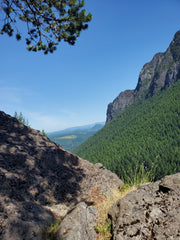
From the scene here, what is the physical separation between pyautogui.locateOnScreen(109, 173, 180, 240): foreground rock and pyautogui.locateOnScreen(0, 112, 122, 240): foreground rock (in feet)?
5.48

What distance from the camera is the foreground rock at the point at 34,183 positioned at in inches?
113

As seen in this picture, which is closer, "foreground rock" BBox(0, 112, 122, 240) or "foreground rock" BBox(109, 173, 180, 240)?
"foreground rock" BBox(109, 173, 180, 240)

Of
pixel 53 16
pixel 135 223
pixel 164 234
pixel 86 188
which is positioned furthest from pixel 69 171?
pixel 53 16

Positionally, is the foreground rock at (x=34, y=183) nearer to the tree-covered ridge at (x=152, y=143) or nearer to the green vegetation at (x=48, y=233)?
the green vegetation at (x=48, y=233)

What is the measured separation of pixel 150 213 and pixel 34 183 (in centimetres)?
360

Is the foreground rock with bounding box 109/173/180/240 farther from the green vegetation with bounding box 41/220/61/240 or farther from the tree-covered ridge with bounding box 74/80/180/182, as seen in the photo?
the tree-covered ridge with bounding box 74/80/180/182

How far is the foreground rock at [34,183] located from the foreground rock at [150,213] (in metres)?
1.67

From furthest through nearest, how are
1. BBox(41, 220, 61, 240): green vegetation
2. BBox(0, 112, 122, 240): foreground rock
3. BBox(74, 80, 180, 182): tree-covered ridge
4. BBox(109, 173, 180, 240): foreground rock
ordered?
1. BBox(74, 80, 180, 182): tree-covered ridge
2. BBox(0, 112, 122, 240): foreground rock
3. BBox(41, 220, 61, 240): green vegetation
4. BBox(109, 173, 180, 240): foreground rock

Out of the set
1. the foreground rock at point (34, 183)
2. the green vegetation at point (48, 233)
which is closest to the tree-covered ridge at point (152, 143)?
the foreground rock at point (34, 183)

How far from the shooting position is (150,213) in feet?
9.62

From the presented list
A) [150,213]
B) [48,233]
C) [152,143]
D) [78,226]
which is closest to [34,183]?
[48,233]

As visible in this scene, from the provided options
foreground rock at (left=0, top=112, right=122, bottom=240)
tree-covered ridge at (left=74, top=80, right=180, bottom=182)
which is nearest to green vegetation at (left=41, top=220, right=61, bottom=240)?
foreground rock at (left=0, top=112, right=122, bottom=240)

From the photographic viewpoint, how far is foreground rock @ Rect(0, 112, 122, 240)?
9.38 ft

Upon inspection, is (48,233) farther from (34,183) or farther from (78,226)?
(34,183)
